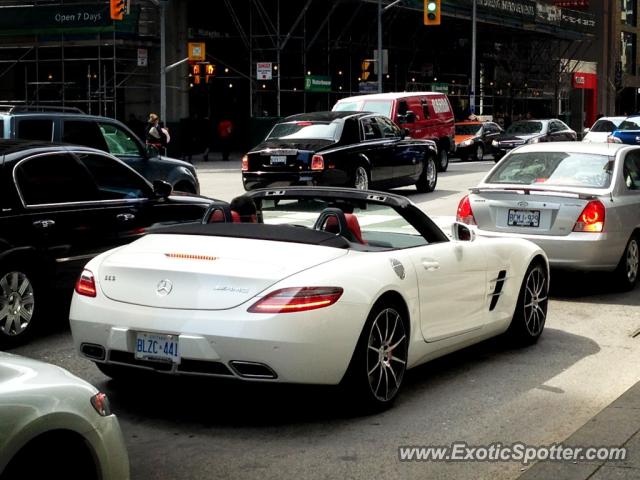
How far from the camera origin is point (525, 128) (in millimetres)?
40531

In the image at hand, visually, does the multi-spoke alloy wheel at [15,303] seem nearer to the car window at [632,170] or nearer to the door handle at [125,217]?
the door handle at [125,217]

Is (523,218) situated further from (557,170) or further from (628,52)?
(628,52)

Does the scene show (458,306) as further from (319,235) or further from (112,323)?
(112,323)

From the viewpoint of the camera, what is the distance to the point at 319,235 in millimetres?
6434

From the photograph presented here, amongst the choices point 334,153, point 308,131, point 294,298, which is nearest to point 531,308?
point 294,298

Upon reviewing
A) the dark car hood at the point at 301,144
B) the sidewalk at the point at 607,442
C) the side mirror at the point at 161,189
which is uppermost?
the dark car hood at the point at 301,144

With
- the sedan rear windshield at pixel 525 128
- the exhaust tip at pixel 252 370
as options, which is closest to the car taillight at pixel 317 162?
the exhaust tip at pixel 252 370

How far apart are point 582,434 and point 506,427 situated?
430 millimetres

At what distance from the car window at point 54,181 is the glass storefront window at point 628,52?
8056cm

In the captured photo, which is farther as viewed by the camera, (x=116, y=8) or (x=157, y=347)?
(x=116, y=8)

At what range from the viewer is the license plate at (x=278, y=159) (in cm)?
2003

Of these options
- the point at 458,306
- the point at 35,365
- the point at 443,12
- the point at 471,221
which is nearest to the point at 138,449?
the point at 35,365

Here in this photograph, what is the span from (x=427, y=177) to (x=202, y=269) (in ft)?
58.5

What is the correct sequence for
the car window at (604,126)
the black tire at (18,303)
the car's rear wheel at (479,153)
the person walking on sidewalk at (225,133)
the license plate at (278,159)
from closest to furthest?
the black tire at (18,303), the license plate at (278,159), the car window at (604,126), the person walking on sidewalk at (225,133), the car's rear wheel at (479,153)
